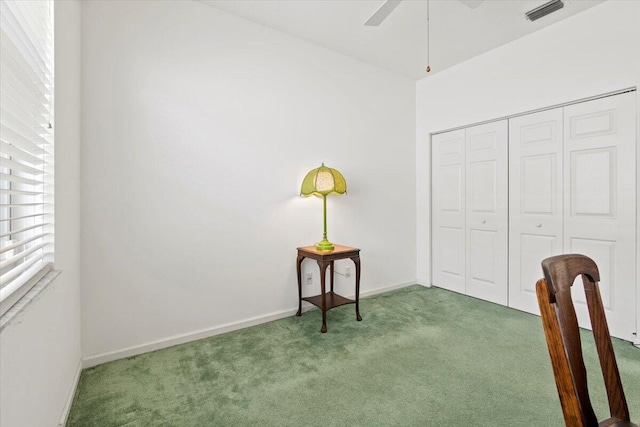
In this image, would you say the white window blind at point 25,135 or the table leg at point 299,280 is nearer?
the white window blind at point 25,135

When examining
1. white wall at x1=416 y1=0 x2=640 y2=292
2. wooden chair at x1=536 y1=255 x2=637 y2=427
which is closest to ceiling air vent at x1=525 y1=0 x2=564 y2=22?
white wall at x1=416 y1=0 x2=640 y2=292

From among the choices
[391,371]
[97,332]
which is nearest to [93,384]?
[97,332]

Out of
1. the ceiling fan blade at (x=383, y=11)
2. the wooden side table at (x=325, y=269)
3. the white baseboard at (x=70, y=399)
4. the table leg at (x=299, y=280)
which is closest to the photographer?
the white baseboard at (x=70, y=399)

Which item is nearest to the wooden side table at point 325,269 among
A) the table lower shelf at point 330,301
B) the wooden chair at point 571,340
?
the table lower shelf at point 330,301

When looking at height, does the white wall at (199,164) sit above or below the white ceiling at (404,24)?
below

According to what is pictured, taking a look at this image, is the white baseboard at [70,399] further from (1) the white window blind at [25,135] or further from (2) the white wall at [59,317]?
(1) the white window blind at [25,135]

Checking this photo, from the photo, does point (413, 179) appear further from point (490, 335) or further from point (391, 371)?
point (391, 371)

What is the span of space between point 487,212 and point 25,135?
377cm

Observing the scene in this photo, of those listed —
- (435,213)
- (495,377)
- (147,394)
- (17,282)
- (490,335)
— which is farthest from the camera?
(435,213)

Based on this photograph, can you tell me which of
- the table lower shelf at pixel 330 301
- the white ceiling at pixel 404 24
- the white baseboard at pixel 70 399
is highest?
the white ceiling at pixel 404 24

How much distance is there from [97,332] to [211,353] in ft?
2.59

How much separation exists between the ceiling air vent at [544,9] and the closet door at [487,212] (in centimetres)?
94

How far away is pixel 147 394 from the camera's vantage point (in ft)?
6.06

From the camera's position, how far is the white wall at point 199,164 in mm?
2223
